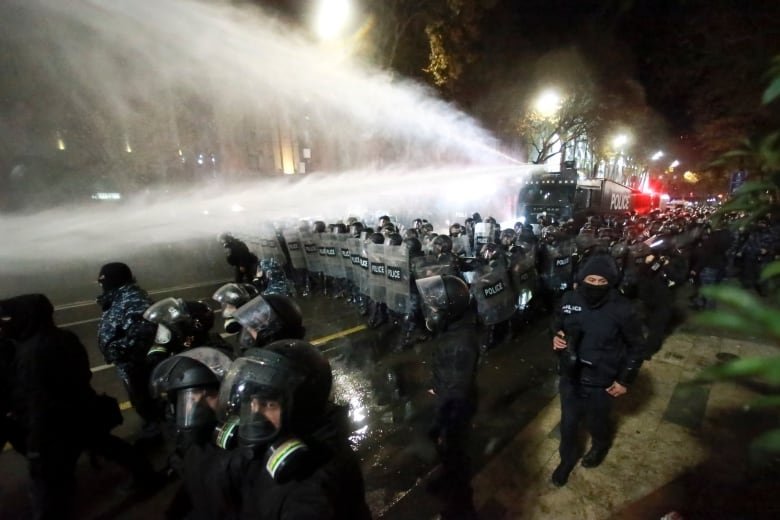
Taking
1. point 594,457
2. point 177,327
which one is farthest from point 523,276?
point 177,327

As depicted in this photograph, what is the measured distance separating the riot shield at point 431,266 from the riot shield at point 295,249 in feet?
13.6

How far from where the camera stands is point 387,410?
4727 millimetres

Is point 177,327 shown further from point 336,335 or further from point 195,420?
point 336,335

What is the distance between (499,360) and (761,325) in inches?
212

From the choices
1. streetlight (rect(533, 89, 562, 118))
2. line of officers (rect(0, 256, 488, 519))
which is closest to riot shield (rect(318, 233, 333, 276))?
line of officers (rect(0, 256, 488, 519))

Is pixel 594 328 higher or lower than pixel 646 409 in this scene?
higher

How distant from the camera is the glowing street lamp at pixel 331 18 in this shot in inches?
524

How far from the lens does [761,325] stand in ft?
2.81

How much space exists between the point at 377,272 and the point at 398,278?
541 millimetres

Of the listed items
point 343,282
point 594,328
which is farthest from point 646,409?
point 343,282

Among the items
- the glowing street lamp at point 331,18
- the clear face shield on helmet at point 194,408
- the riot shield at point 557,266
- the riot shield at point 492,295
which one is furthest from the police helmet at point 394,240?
the glowing street lamp at point 331,18

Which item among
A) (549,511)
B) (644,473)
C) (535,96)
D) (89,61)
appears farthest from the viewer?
(535,96)

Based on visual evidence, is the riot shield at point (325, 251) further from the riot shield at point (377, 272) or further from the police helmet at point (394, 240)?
the police helmet at point (394, 240)

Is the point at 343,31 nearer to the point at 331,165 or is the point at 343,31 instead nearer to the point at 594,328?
the point at 594,328
